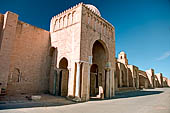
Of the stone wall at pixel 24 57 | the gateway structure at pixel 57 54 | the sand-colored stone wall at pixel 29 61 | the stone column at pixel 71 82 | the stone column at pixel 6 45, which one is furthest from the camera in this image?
the sand-colored stone wall at pixel 29 61

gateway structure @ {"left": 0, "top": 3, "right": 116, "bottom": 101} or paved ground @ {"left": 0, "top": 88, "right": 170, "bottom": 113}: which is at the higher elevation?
gateway structure @ {"left": 0, "top": 3, "right": 116, "bottom": 101}

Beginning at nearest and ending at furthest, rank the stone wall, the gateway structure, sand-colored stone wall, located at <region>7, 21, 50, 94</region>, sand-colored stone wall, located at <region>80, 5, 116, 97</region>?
1. the stone wall
2. the gateway structure
3. sand-colored stone wall, located at <region>7, 21, 50, 94</region>
4. sand-colored stone wall, located at <region>80, 5, 116, 97</region>

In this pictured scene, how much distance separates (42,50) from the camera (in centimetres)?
1314

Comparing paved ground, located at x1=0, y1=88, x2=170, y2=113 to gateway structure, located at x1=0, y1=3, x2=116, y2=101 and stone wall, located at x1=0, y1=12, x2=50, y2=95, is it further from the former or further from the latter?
stone wall, located at x1=0, y1=12, x2=50, y2=95

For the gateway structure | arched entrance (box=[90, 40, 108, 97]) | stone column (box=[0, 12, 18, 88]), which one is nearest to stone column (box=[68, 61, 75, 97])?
the gateway structure

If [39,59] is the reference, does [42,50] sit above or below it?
above

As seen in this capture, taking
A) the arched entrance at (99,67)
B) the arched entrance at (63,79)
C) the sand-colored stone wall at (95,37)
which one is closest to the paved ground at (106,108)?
the sand-colored stone wall at (95,37)

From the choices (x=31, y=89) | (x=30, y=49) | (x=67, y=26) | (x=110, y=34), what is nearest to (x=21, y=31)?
(x=30, y=49)

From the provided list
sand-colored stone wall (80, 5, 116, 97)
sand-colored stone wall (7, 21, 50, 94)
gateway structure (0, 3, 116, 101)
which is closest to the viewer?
gateway structure (0, 3, 116, 101)

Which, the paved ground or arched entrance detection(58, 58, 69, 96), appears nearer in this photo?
the paved ground

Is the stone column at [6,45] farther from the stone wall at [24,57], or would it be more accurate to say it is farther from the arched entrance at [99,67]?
the arched entrance at [99,67]

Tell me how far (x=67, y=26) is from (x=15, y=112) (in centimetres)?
921

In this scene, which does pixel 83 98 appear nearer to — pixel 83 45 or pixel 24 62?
pixel 83 45

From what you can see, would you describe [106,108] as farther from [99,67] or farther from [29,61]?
[29,61]
